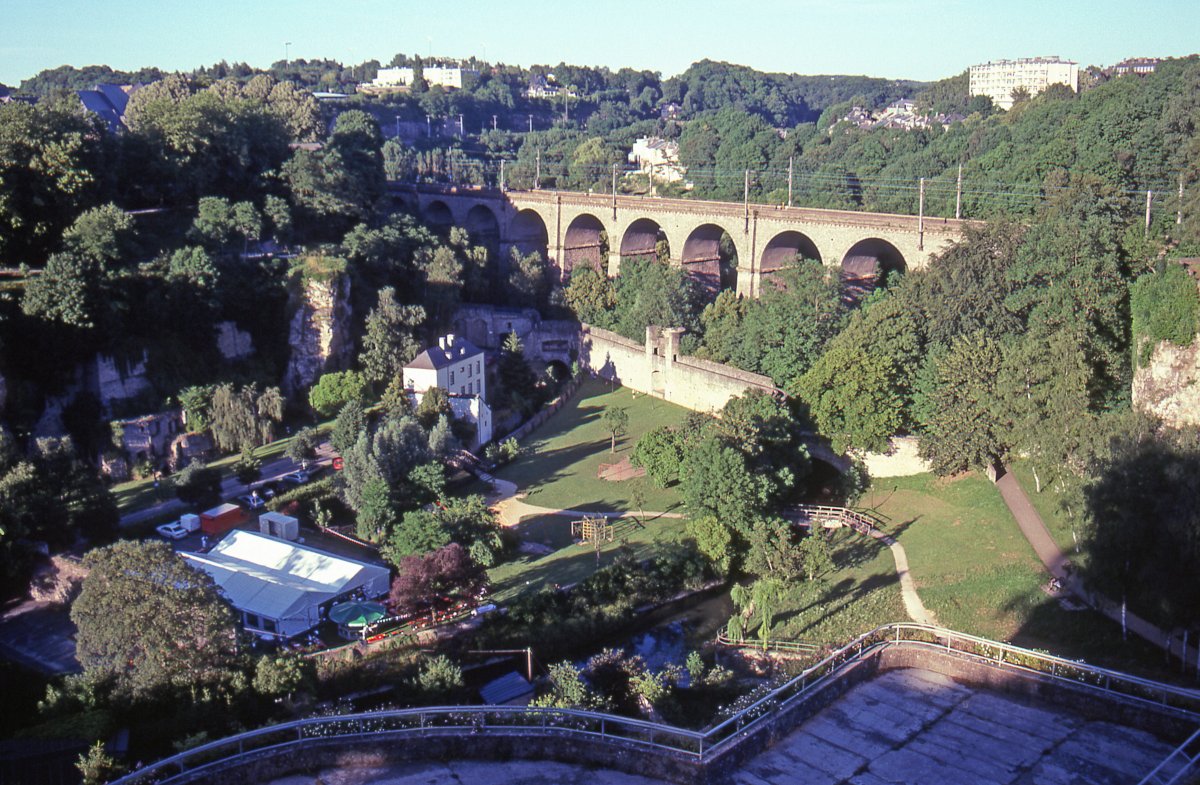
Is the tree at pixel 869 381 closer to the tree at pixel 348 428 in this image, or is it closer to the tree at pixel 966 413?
the tree at pixel 966 413

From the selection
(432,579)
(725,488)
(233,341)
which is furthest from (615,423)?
(233,341)

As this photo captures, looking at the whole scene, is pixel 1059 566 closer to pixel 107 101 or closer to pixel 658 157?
pixel 107 101

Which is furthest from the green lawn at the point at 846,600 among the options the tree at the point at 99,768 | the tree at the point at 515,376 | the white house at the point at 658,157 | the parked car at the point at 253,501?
the white house at the point at 658,157

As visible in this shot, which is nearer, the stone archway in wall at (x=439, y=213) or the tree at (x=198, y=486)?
the tree at (x=198, y=486)

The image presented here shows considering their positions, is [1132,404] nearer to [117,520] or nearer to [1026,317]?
[1026,317]

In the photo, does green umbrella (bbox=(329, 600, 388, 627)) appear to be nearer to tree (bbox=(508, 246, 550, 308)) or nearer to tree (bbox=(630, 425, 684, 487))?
tree (bbox=(630, 425, 684, 487))

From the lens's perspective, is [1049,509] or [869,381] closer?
[1049,509]

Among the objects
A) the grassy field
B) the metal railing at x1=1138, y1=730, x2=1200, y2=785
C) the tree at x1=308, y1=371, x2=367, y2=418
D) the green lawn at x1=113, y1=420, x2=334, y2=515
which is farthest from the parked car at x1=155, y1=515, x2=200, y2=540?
the metal railing at x1=1138, y1=730, x2=1200, y2=785
